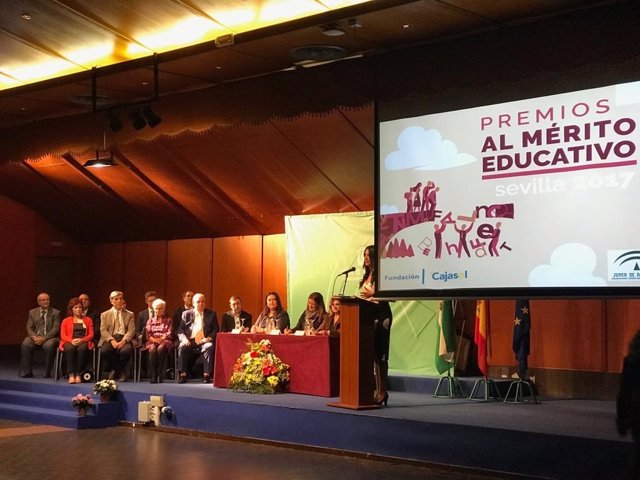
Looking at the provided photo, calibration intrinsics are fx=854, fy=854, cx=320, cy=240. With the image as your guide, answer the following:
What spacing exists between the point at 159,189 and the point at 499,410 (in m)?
6.35

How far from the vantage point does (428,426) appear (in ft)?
20.3

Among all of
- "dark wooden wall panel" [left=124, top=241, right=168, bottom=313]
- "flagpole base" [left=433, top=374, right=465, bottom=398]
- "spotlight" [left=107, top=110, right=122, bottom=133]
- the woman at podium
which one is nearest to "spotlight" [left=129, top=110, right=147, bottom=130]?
"spotlight" [left=107, top=110, right=122, bottom=133]

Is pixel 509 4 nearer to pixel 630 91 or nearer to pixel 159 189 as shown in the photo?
pixel 630 91

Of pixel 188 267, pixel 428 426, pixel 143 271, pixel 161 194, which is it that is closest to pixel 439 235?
pixel 428 426

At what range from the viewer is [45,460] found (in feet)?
21.4

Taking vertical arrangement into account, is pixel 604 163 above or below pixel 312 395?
above

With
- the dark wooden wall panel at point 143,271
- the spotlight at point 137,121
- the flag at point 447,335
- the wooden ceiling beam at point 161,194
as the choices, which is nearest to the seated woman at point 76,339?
the wooden ceiling beam at point 161,194

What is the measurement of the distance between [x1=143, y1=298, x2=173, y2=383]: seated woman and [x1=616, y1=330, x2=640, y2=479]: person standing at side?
633cm

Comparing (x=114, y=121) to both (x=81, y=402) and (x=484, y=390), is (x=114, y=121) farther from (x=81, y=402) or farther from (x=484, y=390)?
(x=484, y=390)

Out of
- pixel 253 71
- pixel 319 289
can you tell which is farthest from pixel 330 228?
pixel 253 71

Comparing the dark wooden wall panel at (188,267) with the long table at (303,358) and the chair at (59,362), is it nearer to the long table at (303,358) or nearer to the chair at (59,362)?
the chair at (59,362)

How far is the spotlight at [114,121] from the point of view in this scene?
912 cm

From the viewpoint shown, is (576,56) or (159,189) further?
(159,189)

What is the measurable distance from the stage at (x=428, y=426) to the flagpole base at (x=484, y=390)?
8.4 inches
